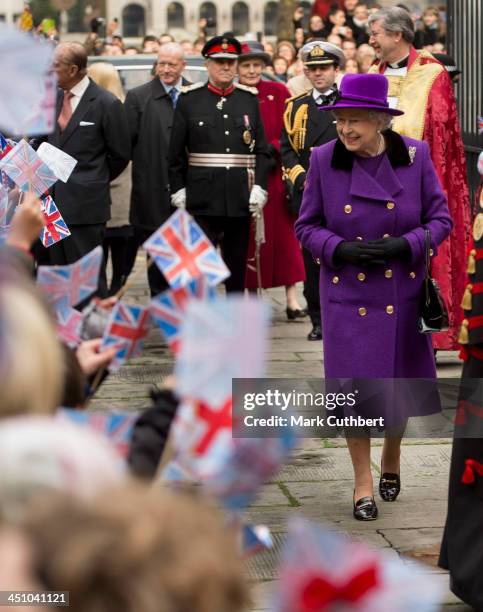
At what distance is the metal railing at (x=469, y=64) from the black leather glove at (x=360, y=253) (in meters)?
Result: 3.84

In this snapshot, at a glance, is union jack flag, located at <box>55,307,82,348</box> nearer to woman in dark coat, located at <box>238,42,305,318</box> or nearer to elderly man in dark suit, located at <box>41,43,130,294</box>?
elderly man in dark suit, located at <box>41,43,130,294</box>

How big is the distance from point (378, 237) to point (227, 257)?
3.79 m

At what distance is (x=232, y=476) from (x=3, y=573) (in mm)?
470

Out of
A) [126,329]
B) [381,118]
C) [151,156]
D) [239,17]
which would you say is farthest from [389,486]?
[239,17]

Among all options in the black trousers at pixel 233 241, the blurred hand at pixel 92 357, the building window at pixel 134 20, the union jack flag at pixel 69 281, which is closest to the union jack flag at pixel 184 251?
the blurred hand at pixel 92 357

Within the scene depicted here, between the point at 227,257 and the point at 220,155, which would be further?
the point at 227,257

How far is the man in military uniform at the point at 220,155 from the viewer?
8.65 m

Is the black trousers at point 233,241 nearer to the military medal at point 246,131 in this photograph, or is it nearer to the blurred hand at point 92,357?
the military medal at point 246,131

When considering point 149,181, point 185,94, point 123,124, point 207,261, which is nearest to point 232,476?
point 207,261

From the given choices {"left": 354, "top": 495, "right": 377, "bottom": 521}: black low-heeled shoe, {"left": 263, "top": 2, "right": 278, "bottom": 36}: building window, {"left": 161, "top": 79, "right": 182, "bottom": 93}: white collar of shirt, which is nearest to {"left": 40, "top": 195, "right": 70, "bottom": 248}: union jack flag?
{"left": 354, "top": 495, "right": 377, "bottom": 521}: black low-heeled shoe

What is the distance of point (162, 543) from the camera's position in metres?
1.44

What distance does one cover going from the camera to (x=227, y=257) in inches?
350

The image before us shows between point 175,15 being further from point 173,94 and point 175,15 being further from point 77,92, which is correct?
point 77,92

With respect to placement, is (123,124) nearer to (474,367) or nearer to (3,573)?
(474,367)
